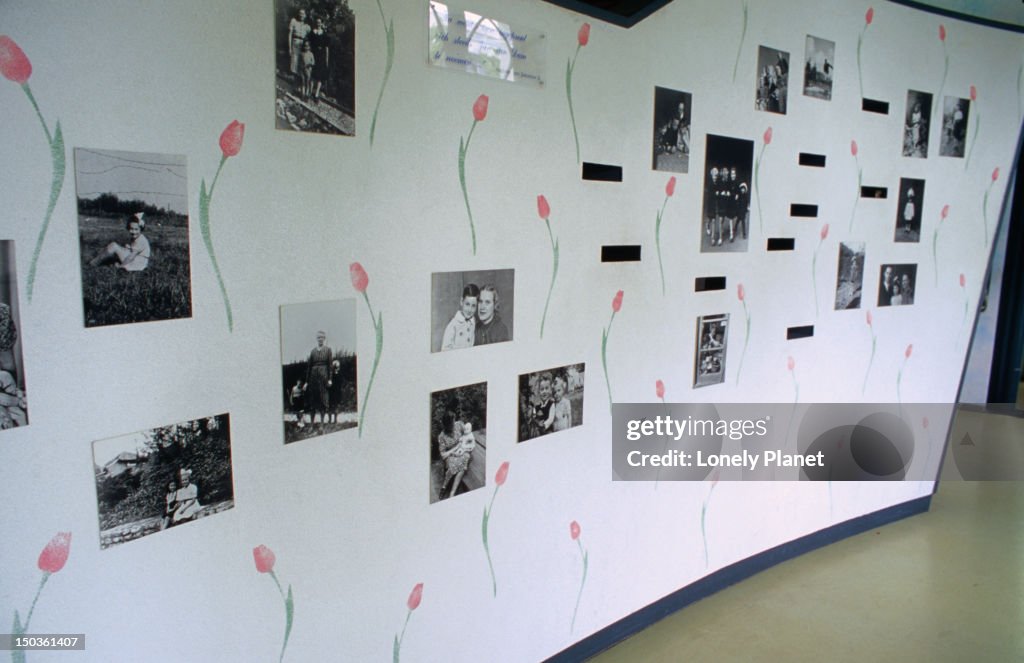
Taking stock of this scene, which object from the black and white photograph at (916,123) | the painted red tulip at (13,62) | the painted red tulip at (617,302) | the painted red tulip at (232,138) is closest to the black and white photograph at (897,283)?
the black and white photograph at (916,123)

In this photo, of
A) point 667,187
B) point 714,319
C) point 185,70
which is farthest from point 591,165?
point 185,70

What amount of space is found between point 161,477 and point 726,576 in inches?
92.3

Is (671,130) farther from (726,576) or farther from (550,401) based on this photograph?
(726,576)

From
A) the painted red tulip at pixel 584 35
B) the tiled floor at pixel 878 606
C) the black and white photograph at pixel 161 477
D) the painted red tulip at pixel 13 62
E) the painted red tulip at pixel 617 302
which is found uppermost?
the painted red tulip at pixel 584 35

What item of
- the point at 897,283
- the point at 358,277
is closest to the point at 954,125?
the point at 897,283

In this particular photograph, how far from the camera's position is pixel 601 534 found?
230 cm

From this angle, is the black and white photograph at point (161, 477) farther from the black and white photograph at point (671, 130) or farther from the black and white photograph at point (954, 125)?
the black and white photograph at point (954, 125)

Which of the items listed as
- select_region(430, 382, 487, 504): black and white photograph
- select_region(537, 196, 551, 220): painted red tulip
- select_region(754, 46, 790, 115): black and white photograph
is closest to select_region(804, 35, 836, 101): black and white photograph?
select_region(754, 46, 790, 115): black and white photograph

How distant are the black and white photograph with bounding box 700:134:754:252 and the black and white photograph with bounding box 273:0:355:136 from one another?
1.40 metres

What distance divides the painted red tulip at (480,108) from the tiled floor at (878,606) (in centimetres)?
185

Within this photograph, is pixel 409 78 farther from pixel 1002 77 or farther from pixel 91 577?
pixel 1002 77

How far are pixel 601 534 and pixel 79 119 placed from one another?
189 cm

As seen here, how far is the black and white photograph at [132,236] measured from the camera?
115 centimetres

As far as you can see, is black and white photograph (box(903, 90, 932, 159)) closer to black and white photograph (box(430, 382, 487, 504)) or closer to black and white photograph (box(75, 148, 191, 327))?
black and white photograph (box(430, 382, 487, 504))
